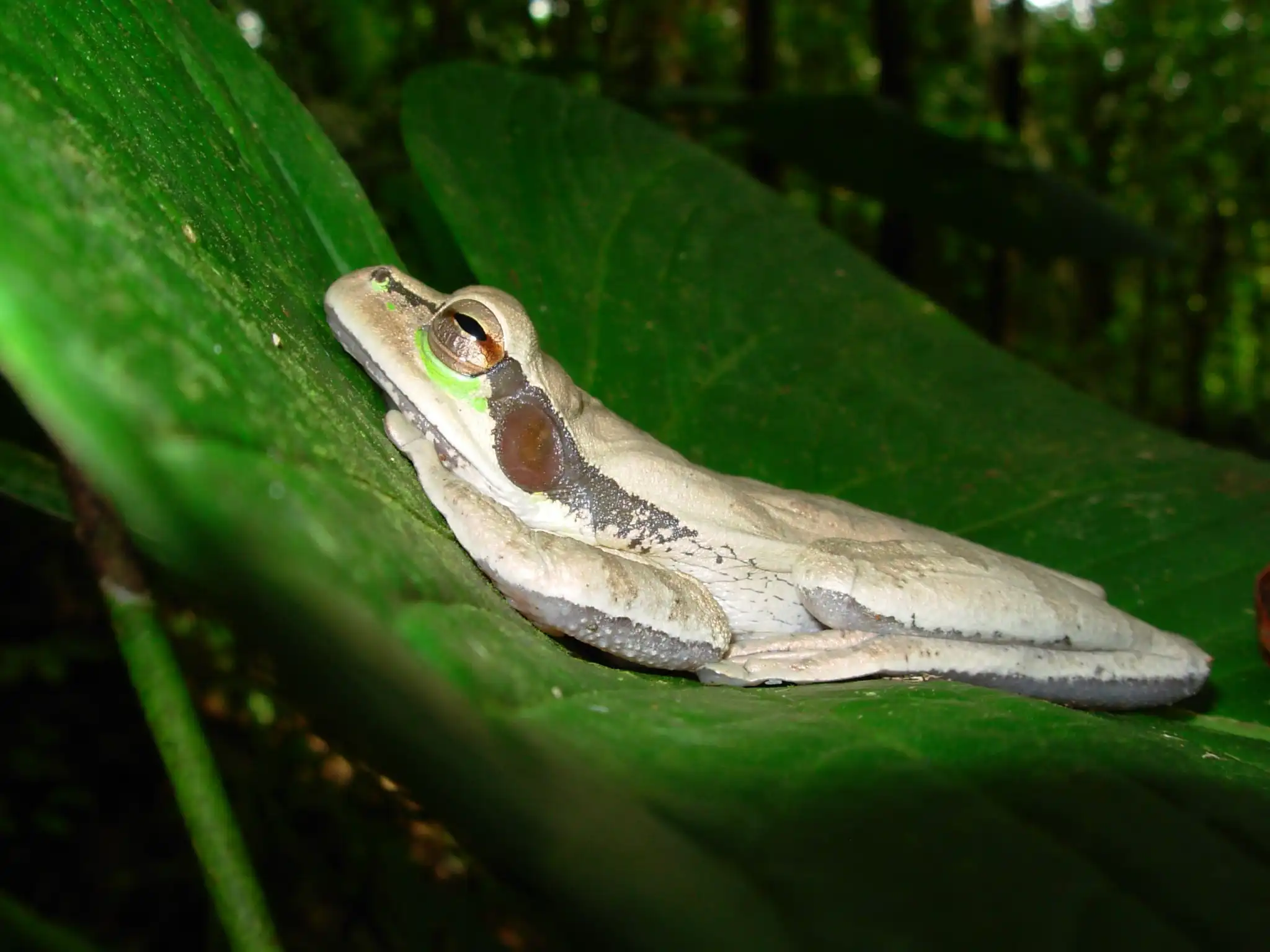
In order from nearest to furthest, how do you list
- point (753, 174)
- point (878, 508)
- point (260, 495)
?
point (260, 495) → point (878, 508) → point (753, 174)

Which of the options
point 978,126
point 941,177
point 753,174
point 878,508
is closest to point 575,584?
point 878,508

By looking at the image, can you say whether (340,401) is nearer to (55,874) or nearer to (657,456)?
(657,456)

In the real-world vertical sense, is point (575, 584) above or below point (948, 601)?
below

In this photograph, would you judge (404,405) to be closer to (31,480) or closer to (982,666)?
(31,480)

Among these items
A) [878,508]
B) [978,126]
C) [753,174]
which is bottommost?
[878,508]

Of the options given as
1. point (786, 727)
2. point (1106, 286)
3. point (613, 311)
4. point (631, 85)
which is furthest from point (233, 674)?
point (1106, 286)

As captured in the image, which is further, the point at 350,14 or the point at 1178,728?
the point at 350,14
